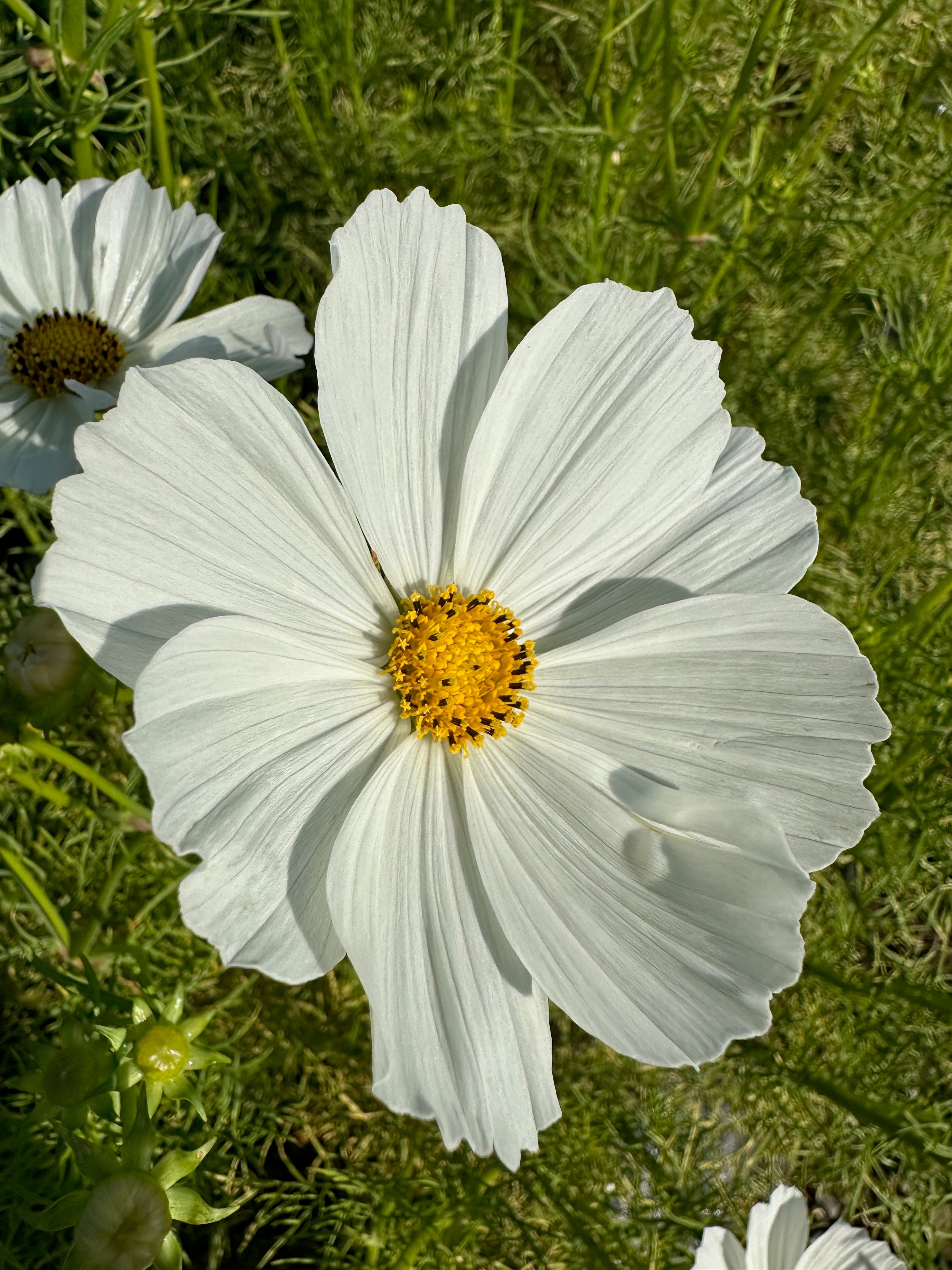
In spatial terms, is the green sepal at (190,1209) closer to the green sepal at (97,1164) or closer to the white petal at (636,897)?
the green sepal at (97,1164)

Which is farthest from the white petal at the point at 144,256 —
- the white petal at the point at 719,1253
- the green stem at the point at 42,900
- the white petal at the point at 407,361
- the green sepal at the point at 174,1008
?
the white petal at the point at 719,1253

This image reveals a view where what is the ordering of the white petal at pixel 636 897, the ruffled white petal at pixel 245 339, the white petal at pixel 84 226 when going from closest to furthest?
the white petal at pixel 636 897
the ruffled white petal at pixel 245 339
the white petal at pixel 84 226

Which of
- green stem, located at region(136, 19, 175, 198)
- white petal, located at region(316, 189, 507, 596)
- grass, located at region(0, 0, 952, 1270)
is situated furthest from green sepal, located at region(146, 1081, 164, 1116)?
green stem, located at region(136, 19, 175, 198)

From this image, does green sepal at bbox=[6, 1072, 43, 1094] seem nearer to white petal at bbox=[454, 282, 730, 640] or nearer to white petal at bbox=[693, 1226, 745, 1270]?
white petal at bbox=[454, 282, 730, 640]

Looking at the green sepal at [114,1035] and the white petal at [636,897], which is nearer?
the white petal at [636,897]

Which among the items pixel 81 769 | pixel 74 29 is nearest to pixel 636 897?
pixel 81 769

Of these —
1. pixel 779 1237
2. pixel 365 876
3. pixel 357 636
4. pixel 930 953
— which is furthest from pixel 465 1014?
pixel 930 953
